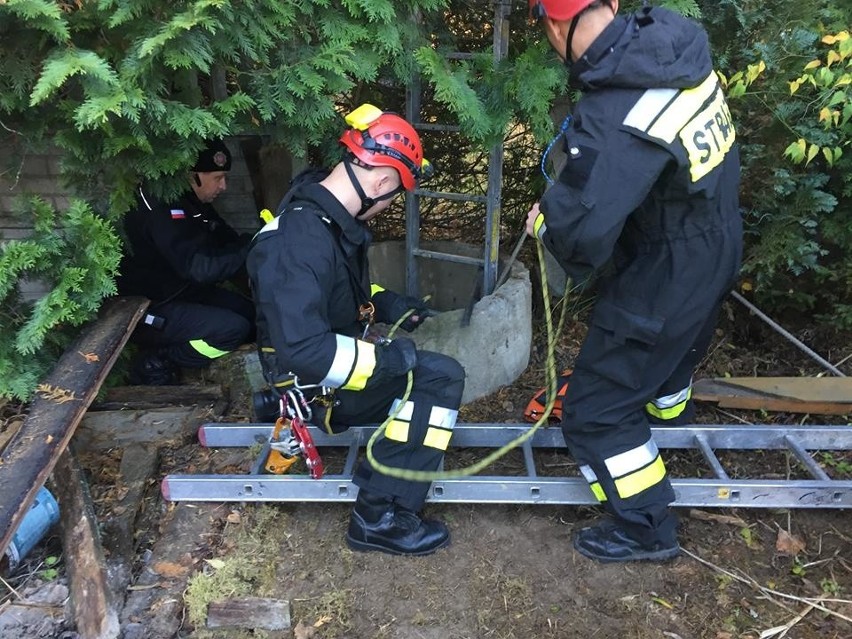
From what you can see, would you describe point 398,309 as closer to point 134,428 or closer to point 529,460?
point 529,460

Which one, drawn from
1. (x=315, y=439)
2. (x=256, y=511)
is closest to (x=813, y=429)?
(x=315, y=439)

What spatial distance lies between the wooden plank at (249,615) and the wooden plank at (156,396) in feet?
5.20

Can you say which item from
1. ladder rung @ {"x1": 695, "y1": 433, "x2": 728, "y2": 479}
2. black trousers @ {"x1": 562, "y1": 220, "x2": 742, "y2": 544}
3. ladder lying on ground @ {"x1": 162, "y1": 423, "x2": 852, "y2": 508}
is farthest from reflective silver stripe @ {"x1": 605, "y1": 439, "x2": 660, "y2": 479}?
ladder rung @ {"x1": 695, "y1": 433, "x2": 728, "y2": 479}

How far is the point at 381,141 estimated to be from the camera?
2.90 metres

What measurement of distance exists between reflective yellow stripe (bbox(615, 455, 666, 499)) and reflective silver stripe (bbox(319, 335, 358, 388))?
4.15 feet

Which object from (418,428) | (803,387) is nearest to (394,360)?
(418,428)

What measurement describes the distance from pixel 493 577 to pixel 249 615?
A: 1043 mm

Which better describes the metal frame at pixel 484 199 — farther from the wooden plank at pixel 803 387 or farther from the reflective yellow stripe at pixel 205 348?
the wooden plank at pixel 803 387

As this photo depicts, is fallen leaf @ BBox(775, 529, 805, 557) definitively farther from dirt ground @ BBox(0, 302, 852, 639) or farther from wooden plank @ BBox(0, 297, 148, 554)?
wooden plank @ BBox(0, 297, 148, 554)

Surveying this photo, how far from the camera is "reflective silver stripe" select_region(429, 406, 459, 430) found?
3088mm

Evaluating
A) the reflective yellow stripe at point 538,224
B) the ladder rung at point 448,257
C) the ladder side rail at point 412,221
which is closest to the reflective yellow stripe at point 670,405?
the reflective yellow stripe at point 538,224

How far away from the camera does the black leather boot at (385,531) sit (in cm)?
312

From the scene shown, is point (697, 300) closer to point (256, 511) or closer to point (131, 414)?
point (256, 511)

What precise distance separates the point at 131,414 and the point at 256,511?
1.11 m
